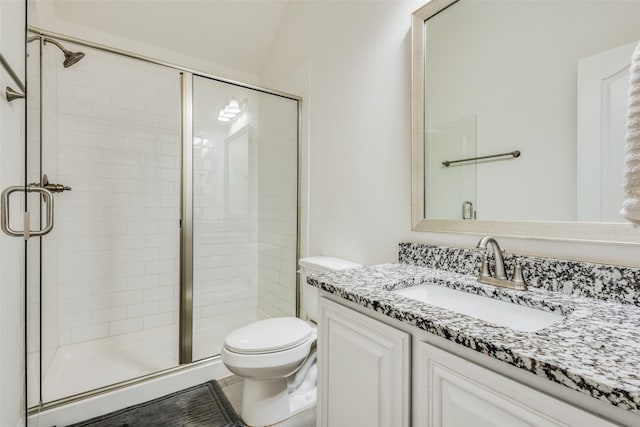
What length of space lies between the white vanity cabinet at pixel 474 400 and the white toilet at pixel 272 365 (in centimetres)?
76

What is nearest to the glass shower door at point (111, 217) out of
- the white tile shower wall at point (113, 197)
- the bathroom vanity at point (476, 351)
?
the white tile shower wall at point (113, 197)

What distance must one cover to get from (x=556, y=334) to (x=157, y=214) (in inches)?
100

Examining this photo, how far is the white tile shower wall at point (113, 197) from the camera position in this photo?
83.0 inches

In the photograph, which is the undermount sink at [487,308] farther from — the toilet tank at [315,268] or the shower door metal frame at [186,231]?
the shower door metal frame at [186,231]

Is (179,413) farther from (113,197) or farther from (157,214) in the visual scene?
(113,197)

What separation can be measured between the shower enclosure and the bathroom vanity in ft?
3.88

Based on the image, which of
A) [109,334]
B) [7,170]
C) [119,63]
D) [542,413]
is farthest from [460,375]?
[119,63]

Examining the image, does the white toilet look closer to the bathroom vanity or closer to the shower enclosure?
the bathroom vanity

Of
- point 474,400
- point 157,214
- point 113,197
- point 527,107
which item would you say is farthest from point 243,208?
point 474,400

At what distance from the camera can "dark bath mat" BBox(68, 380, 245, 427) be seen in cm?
144

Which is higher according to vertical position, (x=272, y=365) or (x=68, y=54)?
(x=68, y=54)

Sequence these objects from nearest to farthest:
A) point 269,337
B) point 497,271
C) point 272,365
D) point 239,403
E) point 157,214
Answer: point 497,271 → point 272,365 → point 269,337 → point 239,403 → point 157,214

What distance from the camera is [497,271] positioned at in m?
0.98

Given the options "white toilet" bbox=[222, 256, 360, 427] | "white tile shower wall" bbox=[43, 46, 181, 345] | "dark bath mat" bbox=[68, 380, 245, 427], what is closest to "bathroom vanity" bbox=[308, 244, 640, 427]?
"white toilet" bbox=[222, 256, 360, 427]
